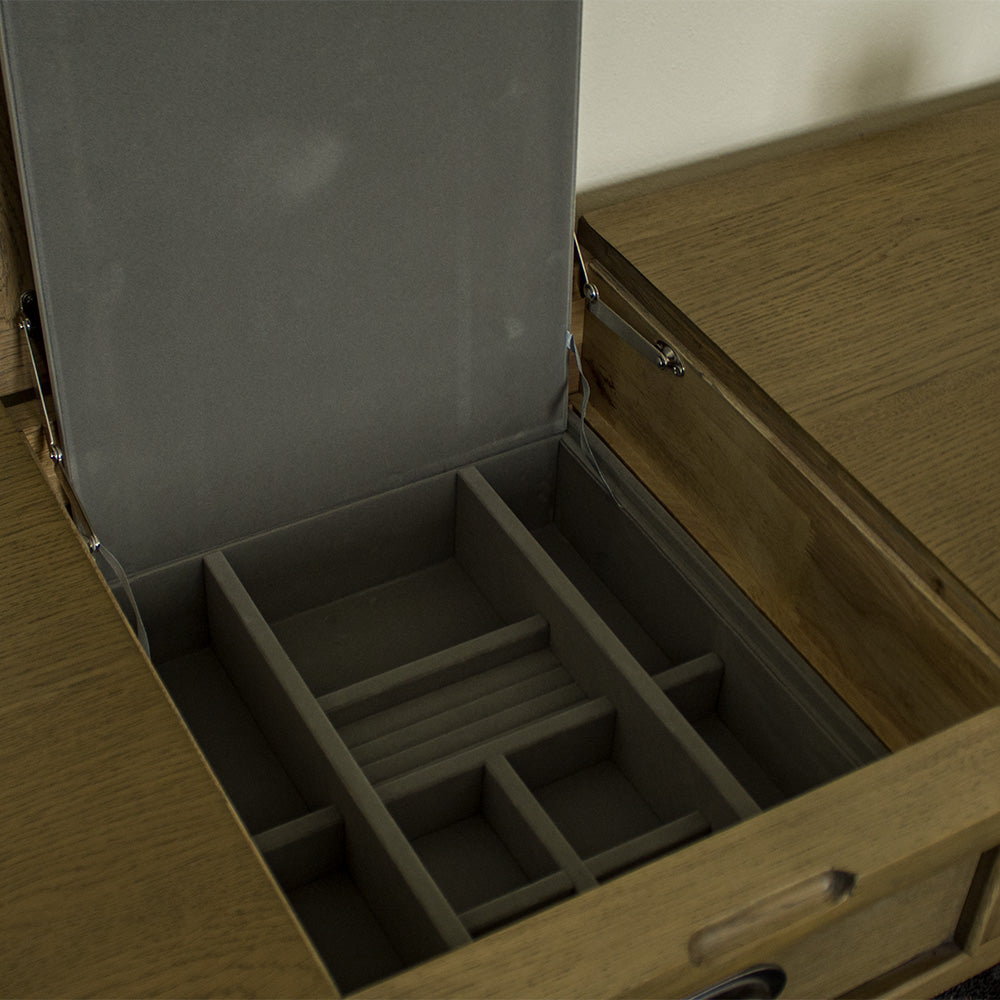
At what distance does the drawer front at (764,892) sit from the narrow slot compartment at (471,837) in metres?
0.18

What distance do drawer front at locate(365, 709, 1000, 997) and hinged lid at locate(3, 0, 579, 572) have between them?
0.45 meters

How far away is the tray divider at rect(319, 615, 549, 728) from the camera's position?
0.92 meters

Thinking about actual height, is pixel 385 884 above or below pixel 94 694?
below

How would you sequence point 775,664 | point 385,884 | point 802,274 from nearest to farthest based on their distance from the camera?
point 385,884 → point 775,664 → point 802,274

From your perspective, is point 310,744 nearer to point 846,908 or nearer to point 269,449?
point 269,449

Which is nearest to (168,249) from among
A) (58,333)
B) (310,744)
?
(58,333)

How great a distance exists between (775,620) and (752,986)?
11.6 inches

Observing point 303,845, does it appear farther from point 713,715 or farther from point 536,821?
point 713,715

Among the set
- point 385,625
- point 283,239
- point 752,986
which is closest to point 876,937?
point 752,986

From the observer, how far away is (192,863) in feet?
2.08

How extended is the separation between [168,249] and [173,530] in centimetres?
21

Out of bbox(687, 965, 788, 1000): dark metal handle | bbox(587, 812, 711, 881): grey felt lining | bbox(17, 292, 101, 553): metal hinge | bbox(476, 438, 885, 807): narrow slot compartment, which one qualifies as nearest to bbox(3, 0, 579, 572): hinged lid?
bbox(17, 292, 101, 553): metal hinge

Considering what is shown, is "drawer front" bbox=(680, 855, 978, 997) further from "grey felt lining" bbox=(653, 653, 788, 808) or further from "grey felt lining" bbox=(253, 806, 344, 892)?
"grey felt lining" bbox=(253, 806, 344, 892)

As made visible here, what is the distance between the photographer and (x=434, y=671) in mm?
948
